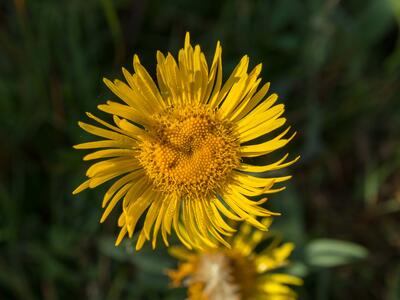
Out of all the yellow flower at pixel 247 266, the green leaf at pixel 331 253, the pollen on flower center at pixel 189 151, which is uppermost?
the pollen on flower center at pixel 189 151

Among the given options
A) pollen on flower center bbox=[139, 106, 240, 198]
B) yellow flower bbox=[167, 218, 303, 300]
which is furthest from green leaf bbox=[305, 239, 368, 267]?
pollen on flower center bbox=[139, 106, 240, 198]

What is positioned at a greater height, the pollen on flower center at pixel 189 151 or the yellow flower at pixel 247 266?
the pollen on flower center at pixel 189 151

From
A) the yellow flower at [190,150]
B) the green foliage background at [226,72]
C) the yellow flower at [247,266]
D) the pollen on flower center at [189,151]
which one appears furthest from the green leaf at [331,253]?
the pollen on flower center at [189,151]

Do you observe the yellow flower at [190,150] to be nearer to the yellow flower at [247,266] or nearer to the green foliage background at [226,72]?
the yellow flower at [247,266]

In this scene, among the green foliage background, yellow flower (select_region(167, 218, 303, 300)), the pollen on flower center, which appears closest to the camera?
the pollen on flower center

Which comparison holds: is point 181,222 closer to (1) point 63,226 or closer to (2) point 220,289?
(2) point 220,289

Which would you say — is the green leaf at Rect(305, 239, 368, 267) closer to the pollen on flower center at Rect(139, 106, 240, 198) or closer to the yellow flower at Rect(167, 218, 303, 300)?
the yellow flower at Rect(167, 218, 303, 300)
